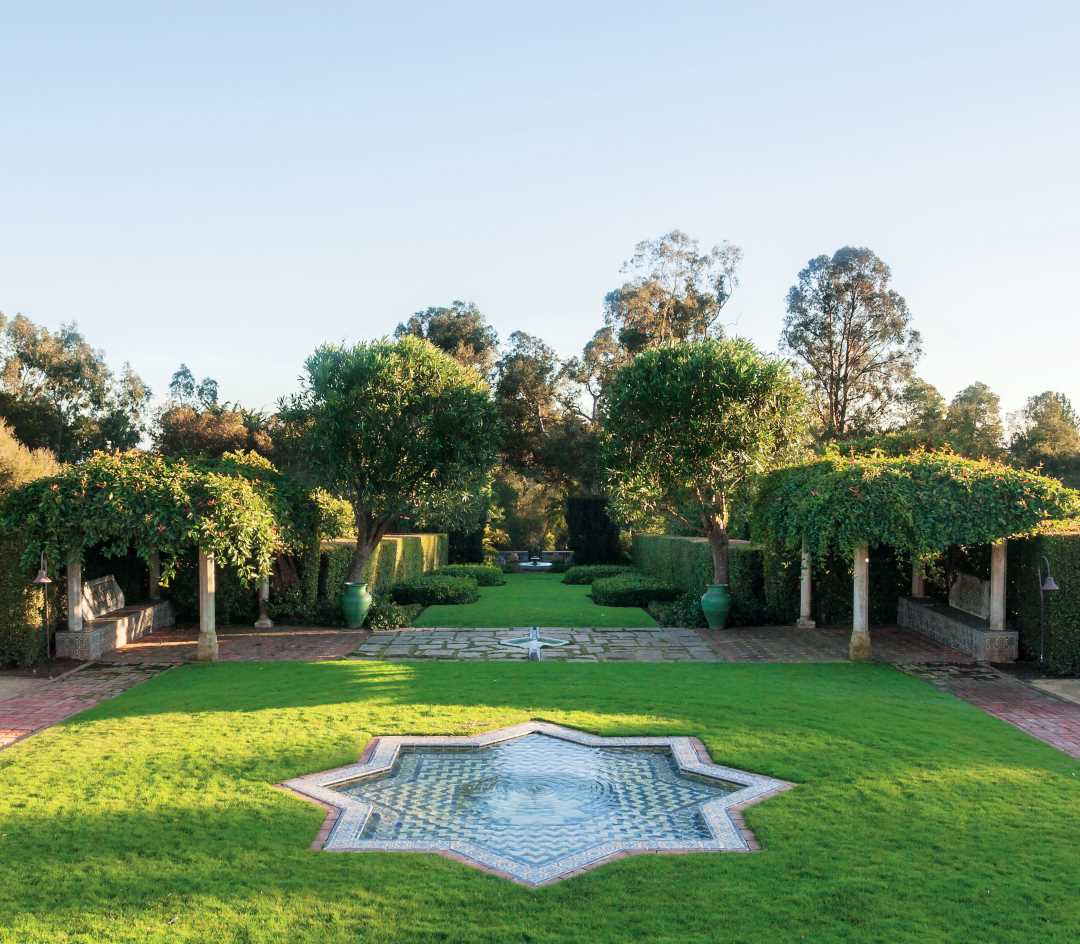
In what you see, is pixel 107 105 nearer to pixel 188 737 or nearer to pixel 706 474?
pixel 188 737

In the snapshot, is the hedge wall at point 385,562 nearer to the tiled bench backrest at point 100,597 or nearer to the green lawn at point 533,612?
the green lawn at point 533,612

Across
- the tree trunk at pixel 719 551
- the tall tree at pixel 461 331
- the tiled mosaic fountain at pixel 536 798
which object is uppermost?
the tall tree at pixel 461 331

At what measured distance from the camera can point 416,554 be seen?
93.5ft

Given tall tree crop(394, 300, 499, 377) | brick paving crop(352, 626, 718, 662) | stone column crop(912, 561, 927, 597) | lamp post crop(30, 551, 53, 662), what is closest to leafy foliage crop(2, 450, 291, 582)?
lamp post crop(30, 551, 53, 662)

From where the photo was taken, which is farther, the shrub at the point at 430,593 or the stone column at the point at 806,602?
the shrub at the point at 430,593

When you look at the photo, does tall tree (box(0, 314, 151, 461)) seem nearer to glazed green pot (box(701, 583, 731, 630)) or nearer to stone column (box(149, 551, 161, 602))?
stone column (box(149, 551, 161, 602))

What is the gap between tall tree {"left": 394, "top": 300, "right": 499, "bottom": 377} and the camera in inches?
1713

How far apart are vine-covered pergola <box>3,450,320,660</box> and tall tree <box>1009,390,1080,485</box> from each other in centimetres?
3511

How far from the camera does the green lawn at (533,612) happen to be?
19.3 meters

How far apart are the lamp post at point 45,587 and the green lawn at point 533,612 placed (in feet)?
24.5

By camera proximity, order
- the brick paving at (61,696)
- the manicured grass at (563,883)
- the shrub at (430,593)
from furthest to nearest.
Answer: the shrub at (430,593) → the brick paving at (61,696) → the manicured grass at (563,883)

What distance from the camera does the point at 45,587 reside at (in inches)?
548

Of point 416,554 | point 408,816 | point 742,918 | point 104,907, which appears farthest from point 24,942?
point 416,554

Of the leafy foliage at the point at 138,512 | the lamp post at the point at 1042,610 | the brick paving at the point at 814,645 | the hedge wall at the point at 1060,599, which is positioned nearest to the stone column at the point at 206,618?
the leafy foliage at the point at 138,512
